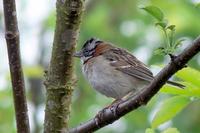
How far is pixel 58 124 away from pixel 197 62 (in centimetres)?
325

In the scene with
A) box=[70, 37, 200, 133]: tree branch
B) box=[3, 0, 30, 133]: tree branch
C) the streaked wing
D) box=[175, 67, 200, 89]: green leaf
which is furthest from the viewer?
the streaked wing

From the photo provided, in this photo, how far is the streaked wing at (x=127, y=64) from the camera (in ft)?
14.5

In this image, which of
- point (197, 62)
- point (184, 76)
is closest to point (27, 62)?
point (197, 62)

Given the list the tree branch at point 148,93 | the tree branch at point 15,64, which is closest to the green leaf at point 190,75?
the tree branch at point 148,93

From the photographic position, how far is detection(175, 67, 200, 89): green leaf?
7.18 feet

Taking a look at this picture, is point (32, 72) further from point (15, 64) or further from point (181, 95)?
point (181, 95)

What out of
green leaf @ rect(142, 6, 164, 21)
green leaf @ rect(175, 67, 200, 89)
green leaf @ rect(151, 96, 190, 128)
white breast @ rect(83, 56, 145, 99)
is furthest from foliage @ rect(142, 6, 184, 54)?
white breast @ rect(83, 56, 145, 99)

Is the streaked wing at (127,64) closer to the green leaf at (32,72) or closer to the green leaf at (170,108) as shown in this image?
the green leaf at (32,72)

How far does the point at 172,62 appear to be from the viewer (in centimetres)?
207

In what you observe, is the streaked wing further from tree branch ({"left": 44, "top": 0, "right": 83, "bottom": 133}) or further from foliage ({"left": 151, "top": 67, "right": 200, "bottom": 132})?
foliage ({"left": 151, "top": 67, "right": 200, "bottom": 132})

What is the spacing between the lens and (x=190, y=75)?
2.22m

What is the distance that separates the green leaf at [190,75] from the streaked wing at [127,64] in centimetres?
206

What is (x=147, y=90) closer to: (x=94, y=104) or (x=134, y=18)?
(x=94, y=104)

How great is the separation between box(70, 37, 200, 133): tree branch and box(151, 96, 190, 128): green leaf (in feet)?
0.26
